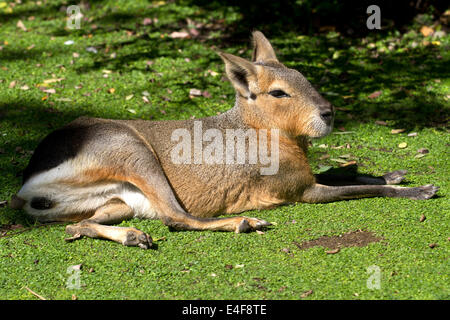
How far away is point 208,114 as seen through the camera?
21.4 feet

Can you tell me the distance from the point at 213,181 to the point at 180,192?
0.93 ft

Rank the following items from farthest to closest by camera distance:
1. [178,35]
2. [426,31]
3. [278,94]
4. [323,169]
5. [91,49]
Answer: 1. [178,35]
2. [426,31]
3. [91,49]
4. [323,169]
5. [278,94]

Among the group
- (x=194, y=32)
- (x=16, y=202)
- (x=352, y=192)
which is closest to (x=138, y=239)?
(x=16, y=202)

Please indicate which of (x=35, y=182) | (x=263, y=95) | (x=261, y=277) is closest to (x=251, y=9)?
(x=263, y=95)

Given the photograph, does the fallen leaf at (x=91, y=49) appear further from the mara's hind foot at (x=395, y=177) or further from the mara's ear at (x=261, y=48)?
the mara's hind foot at (x=395, y=177)

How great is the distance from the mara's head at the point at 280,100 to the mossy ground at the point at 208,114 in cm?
70

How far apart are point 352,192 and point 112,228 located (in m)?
1.98

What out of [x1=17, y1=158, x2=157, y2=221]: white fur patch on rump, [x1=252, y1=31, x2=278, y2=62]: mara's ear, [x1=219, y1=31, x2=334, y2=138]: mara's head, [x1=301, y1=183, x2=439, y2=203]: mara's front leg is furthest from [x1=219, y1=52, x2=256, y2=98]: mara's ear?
[x1=17, y1=158, x2=157, y2=221]: white fur patch on rump

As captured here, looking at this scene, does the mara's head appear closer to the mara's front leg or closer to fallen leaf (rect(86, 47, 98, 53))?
the mara's front leg

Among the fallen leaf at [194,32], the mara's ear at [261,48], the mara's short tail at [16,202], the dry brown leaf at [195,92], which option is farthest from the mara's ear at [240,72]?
the fallen leaf at [194,32]

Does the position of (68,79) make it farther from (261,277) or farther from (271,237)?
(261,277)

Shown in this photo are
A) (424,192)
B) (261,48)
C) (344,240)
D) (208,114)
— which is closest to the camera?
(344,240)

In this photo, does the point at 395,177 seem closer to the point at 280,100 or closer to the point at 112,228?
the point at 280,100

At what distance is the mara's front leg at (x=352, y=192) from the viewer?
4.68 meters
